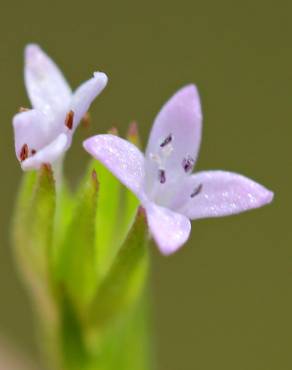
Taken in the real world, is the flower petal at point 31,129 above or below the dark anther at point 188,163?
above

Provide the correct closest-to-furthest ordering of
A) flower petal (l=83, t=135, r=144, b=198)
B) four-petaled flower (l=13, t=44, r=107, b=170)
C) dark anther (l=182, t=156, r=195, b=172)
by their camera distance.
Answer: flower petal (l=83, t=135, r=144, b=198)
four-petaled flower (l=13, t=44, r=107, b=170)
dark anther (l=182, t=156, r=195, b=172)

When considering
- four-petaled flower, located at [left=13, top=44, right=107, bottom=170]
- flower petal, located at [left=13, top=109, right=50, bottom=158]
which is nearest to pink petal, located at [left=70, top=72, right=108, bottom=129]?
four-petaled flower, located at [left=13, top=44, right=107, bottom=170]

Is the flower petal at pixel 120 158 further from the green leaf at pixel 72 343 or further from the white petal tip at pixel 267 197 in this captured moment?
the green leaf at pixel 72 343

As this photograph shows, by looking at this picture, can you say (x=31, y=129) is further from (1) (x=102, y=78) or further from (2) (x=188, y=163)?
(2) (x=188, y=163)

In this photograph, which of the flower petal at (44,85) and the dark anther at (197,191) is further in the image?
the flower petal at (44,85)

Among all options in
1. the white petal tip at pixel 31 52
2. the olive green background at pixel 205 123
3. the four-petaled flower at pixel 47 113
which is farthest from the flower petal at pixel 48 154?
→ the olive green background at pixel 205 123

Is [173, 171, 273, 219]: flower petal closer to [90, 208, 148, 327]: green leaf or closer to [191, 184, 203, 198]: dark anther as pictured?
[191, 184, 203, 198]: dark anther
